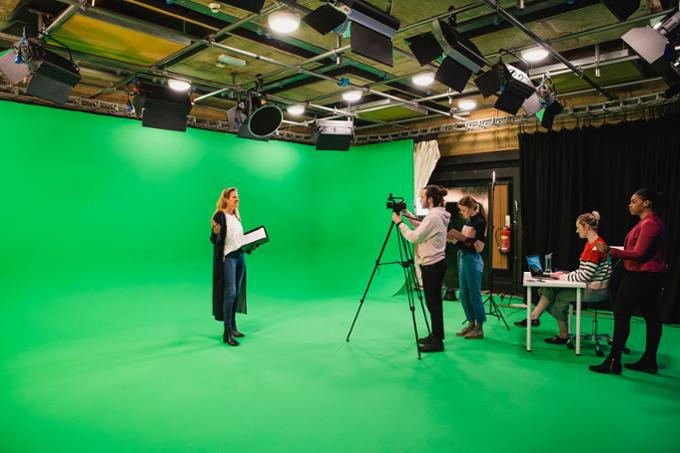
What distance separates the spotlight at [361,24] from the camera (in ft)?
10.1

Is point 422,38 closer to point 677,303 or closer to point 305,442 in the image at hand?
point 305,442

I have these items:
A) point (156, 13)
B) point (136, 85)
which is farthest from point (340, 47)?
point (136, 85)

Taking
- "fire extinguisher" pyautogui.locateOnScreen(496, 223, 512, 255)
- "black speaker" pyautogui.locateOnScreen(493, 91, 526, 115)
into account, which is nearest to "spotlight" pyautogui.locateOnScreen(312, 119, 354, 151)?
"black speaker" pyautogui.locateOnScreen(493, 91, 526, 115)

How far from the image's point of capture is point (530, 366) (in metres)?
3.77

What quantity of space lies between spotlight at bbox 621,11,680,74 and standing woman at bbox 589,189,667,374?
981mm

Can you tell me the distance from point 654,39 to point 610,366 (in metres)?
2.44

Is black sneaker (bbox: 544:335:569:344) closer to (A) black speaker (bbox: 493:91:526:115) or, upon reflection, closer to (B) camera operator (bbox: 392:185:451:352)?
(B) camera operator (bbox: 392:185:451:352)

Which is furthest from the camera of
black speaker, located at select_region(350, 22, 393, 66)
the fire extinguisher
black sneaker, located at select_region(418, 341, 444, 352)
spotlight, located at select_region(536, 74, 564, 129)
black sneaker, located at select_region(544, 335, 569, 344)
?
the fire extinguisher

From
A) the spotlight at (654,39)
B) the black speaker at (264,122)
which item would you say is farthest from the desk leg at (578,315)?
the black speaker at (264,122)

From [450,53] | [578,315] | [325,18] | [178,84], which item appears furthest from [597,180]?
[178,84]

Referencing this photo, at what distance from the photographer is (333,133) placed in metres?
6.72

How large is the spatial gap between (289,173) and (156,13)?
175 inches

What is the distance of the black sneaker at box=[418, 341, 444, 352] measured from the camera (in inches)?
164

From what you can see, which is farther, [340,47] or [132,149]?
[132,149]
